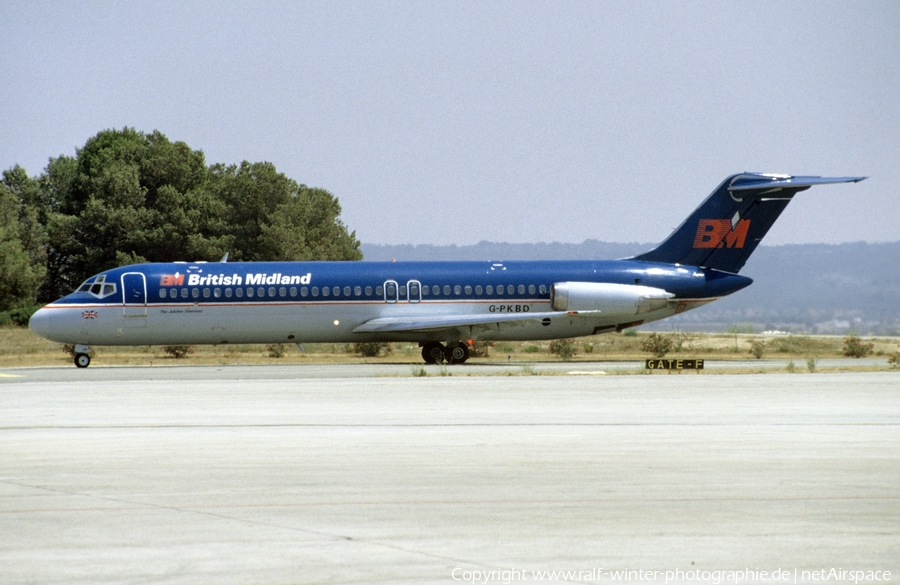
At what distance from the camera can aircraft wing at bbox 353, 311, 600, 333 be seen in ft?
118

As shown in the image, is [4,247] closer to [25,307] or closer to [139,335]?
[25,307]

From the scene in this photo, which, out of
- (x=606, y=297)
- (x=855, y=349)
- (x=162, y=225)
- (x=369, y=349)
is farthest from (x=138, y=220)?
(x=855, y=349)

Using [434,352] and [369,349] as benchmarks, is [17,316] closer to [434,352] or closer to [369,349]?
[369,349]

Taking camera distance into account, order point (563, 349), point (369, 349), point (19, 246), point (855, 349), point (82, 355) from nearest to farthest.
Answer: point (82, 355), point (855, 349), point (563, 349), point (369, 349), point (19, 246)

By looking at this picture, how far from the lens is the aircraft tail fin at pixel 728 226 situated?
38906 mm

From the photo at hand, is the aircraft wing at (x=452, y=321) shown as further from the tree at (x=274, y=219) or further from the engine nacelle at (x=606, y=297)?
the tree at (x=274, y=219)

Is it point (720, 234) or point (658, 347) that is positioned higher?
point (720, 234)

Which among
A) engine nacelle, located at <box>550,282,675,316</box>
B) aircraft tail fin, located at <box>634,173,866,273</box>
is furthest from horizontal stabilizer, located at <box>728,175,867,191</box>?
engine nacelle, located at <box>550,282,675,316</box>

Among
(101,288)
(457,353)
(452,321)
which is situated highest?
(101,288)

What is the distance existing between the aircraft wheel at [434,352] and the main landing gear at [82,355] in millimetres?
11251

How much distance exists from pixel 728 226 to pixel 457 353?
35.4ft

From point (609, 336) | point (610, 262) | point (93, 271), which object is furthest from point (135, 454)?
point (93, 271)

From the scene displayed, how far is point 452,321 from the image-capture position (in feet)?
118

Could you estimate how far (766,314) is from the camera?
68250 millimetres
